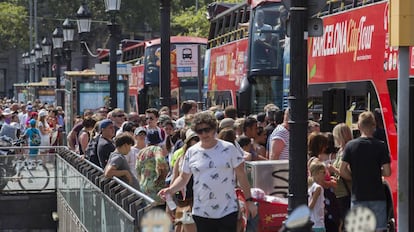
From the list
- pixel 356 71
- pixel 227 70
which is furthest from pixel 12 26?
pixel 356 71

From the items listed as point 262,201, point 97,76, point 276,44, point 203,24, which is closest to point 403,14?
point 262,201

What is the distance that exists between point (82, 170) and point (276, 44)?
307 inches

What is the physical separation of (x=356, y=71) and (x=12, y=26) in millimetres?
79126

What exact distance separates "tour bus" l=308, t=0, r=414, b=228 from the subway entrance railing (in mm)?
3493

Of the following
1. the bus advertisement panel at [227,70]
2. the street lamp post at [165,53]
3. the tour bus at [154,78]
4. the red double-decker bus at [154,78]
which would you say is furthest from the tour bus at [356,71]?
the tour bus at [154,78]

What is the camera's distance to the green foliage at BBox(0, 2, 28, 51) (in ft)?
295

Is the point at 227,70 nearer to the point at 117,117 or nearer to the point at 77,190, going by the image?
the point at 117,117

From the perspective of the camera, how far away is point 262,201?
1026 cm

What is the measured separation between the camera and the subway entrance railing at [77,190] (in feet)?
28.8

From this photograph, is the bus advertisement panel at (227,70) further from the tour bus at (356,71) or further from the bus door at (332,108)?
the bus door at (332,108)

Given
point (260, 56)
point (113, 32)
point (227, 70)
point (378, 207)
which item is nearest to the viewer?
point (378, 207)

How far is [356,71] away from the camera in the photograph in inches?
555

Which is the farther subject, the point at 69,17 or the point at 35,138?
the point at 69,17

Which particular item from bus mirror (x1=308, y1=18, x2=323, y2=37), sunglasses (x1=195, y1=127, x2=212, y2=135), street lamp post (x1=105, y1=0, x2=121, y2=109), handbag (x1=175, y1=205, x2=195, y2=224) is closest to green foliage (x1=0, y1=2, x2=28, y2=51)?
street lamp post (x1=105, y1=0, x2=121, y2=109)
